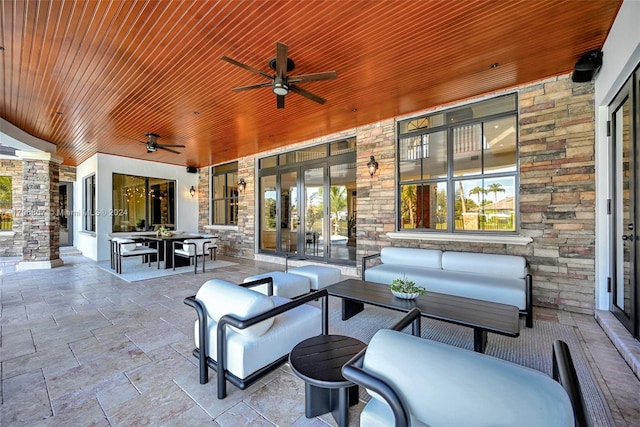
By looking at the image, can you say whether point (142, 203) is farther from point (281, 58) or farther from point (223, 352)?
point (223, 352)

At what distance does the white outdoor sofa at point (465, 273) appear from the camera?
319cm

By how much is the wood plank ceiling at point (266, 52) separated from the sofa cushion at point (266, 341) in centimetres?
279

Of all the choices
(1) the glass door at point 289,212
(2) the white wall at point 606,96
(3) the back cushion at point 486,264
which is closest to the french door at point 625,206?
(2) the white wall at point 606,96

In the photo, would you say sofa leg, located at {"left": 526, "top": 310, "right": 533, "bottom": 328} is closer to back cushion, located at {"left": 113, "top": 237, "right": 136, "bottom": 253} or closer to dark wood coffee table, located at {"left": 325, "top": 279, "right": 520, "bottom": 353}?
dark wood coffee table, located at {"left": 325, "top": 279, "right": 520, "bottom": 353}

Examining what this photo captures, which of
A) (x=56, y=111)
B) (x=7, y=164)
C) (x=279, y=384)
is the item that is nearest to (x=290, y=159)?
(x=56, y=111)

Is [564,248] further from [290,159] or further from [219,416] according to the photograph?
[290,159]

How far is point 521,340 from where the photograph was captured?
2857 mm

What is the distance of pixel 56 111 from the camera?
16.4 ft

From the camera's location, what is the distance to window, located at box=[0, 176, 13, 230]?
8.63 m

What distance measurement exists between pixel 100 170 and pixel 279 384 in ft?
28.6

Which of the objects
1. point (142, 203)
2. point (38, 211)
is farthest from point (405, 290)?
point (142, 203)

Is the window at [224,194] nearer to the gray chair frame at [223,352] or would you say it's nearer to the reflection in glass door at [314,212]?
the reflection in glass door at [314,212]

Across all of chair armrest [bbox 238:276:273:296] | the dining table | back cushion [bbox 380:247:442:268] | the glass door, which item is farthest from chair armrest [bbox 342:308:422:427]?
the dining table

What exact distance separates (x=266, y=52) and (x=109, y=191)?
24.6ft
